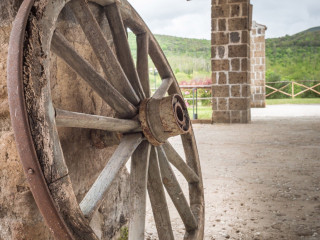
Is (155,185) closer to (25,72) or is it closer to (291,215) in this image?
(25,72)

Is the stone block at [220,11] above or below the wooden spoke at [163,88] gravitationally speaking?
above

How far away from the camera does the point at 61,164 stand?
789 millimetres

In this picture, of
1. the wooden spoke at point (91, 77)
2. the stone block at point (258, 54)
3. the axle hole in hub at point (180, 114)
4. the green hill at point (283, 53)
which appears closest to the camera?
the wooden spoke at point (91, 77)

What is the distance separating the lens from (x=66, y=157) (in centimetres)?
130

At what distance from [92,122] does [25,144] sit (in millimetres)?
364

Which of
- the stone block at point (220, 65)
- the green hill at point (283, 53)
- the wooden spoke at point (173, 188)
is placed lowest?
the wooden spoke at point (173, 188)

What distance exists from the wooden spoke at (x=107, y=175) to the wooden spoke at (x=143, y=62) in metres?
0.33

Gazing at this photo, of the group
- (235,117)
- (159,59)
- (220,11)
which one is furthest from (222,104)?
(159,59)

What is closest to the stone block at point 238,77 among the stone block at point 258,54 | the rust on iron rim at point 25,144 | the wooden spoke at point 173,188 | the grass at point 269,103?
the grass at point 269,103

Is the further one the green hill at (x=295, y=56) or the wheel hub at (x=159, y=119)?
the green hill at (x=295, y=56)

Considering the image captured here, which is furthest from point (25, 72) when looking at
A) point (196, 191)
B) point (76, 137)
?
point (196, 191)

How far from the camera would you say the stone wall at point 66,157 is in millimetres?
1084

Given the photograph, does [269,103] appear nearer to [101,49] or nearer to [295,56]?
[101,49]

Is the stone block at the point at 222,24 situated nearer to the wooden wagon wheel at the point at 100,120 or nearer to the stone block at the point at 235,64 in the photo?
the stone block at the point at 235,64
